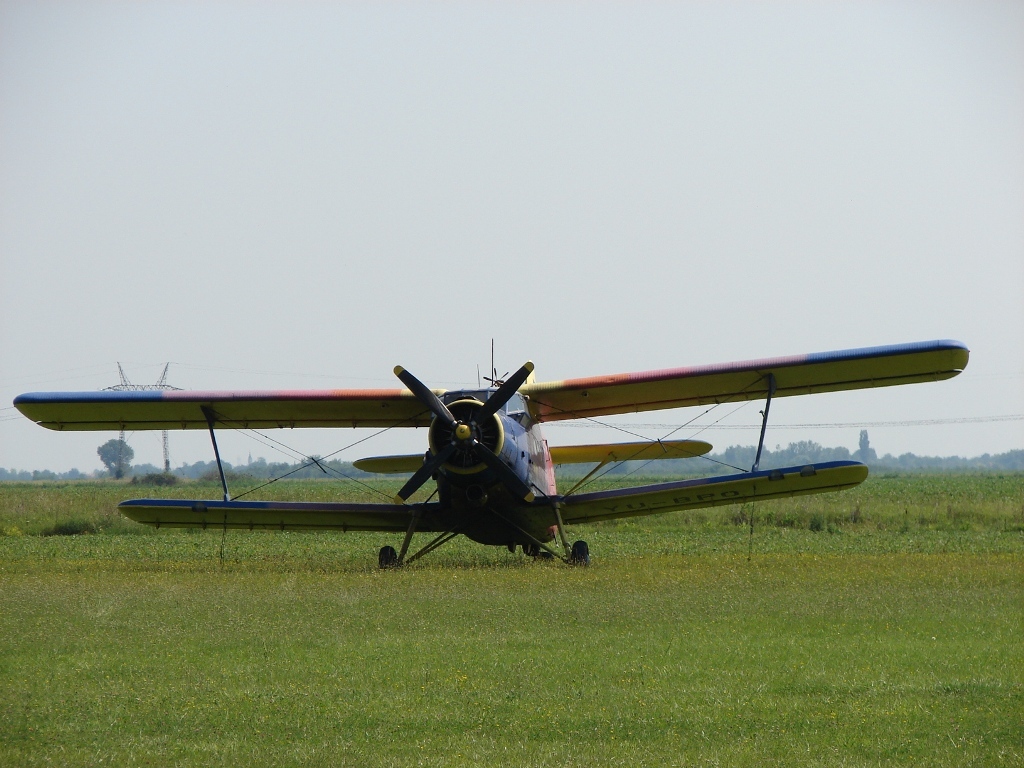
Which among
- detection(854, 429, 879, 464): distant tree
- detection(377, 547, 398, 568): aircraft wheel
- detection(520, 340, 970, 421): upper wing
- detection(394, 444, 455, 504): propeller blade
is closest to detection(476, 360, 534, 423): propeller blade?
detection(394, 444, 455, 504): propeller blade

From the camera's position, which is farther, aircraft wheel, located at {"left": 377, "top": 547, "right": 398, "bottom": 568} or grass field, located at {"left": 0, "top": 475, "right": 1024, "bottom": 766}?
aircraft wheel, located at {"left": 377, "top": 547, "right": 398, "bottom": 568}

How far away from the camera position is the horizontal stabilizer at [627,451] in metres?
19.6

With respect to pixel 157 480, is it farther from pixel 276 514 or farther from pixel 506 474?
pixel 506 474

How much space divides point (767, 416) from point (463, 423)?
14.7ft

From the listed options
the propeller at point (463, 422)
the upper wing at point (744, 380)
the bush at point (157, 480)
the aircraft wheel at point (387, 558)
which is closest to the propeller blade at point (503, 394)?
the propeller at point (463, 422)

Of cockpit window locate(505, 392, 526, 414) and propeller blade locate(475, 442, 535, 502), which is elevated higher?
cockpit window locate(505, 392, 526, 414)

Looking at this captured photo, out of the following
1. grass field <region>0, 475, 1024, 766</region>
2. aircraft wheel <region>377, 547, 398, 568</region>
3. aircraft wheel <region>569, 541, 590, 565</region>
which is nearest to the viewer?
grass field <region>0, 475, 1024, 766</region>

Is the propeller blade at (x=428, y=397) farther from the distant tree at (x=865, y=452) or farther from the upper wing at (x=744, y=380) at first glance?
the distant tree at (x=865, y=452)

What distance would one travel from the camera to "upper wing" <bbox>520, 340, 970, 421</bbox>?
15.3 m

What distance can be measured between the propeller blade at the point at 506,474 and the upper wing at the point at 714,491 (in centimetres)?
120

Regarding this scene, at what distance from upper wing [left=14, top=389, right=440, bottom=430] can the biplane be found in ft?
0.08

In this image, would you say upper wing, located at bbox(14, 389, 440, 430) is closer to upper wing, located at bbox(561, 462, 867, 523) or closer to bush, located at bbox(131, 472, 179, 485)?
upper wing, located at bbox(561, 462, 867, 523)

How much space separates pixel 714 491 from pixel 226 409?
7756mm

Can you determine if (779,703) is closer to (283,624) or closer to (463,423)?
(283,624)
